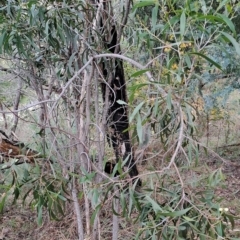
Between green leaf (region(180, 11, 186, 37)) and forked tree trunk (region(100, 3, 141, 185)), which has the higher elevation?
green leaf (region(180, 11, 186, 37))

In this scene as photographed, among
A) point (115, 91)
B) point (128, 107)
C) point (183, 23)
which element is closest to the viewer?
point (183, 23)

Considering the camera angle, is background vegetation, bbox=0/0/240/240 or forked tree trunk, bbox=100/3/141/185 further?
forked tree trunk, bbox=100/3/141/185

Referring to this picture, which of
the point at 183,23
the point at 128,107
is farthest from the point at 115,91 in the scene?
the point at 183,23

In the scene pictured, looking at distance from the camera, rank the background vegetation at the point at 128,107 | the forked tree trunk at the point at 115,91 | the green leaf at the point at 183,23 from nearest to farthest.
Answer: the green leaf at the point at 183,23 < the background vegetation at the point at 128,107 < the forked tree trunk at the point at 115,91

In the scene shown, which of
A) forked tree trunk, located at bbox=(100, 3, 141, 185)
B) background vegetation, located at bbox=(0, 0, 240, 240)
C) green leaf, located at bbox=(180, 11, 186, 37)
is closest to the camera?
green leaf, located at bbox=(180, 11, 186, 37)

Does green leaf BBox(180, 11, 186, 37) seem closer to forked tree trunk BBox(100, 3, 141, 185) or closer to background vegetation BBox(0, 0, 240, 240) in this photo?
background vegetation BBox(0, 0, 240, 240)

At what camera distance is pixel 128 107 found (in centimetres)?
171

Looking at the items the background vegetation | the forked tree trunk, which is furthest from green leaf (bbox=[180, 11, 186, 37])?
the forked tree trunk

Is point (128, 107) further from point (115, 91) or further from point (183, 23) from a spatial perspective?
point (183, 23)

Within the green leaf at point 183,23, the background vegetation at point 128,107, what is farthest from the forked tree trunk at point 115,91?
the green leaf at point 183,23

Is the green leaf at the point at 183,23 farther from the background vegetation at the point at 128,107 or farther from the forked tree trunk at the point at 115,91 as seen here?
the forked tree trunk at the point at 115,91

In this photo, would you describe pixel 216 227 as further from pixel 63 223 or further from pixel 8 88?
pixel 8 88

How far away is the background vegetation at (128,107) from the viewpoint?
0.91 m

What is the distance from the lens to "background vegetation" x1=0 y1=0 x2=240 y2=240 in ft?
2.99
